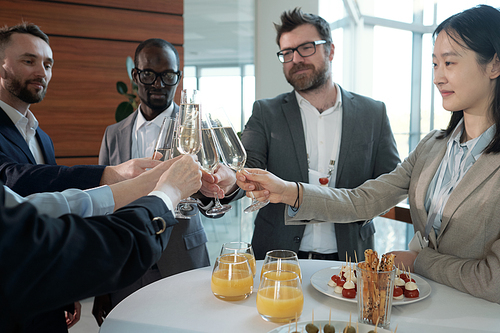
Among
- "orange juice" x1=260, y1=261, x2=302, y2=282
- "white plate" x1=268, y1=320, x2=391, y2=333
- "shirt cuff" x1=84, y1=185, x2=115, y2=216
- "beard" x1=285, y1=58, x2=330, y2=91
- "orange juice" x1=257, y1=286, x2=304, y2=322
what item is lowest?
"white plate" x1=268, y1=320, x2=391, y2=333

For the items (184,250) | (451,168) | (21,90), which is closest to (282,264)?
(451,168)

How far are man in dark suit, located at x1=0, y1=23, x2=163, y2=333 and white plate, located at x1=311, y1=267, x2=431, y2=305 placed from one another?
2.67ft

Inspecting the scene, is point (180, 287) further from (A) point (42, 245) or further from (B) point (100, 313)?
(B) point (100, 313)

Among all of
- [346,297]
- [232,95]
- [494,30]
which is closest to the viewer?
[346,297]

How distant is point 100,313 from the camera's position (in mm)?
2227

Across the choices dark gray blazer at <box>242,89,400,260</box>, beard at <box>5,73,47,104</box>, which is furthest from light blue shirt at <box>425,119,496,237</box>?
beard at <box>5,73,47,104</box>

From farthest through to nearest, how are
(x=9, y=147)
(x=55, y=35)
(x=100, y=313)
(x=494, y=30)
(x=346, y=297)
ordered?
(x=55, y=35) < (x=100, y=313) < (x=9, y=147) < (x=494, y=30) < (x=346, y=297)

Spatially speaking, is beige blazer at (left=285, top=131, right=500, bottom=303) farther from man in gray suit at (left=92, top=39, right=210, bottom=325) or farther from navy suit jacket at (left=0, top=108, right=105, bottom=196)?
navy suit jacket at (left=0, top=108, right=105, bottom=196)

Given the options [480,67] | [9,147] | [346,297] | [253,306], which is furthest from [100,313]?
[480,67]

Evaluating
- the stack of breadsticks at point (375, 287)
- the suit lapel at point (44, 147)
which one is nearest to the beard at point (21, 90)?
the suit lapel at point (44, 147)

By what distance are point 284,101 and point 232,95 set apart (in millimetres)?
4318

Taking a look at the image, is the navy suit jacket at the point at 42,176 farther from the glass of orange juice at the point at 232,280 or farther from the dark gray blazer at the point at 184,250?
the glass of orange juice at the point at 232,280

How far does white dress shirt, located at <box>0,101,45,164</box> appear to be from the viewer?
83.8 inches

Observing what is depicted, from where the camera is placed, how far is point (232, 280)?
1.17m
